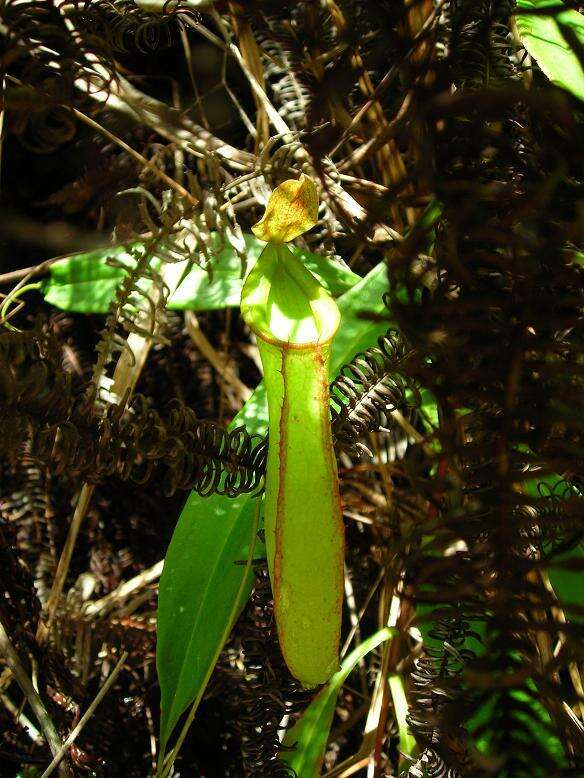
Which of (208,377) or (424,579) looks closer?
(424,579)

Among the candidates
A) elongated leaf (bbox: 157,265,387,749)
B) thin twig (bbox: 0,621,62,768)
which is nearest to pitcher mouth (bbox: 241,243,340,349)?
elongated leaf (bbox: 157,265,387,749)

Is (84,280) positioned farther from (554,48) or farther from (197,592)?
(554,48)

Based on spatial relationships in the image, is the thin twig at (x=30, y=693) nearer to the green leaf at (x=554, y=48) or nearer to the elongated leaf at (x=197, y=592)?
the elongated leaf at (x=197, y=592)

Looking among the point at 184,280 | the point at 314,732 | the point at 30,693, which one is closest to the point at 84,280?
the point at 184,280

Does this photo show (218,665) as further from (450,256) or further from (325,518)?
(450,256)

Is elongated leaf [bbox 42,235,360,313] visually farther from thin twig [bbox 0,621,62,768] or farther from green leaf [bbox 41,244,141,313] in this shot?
thin twig [bbox 0,621,62,768]

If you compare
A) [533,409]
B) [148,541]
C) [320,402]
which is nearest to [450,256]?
[533,409]
